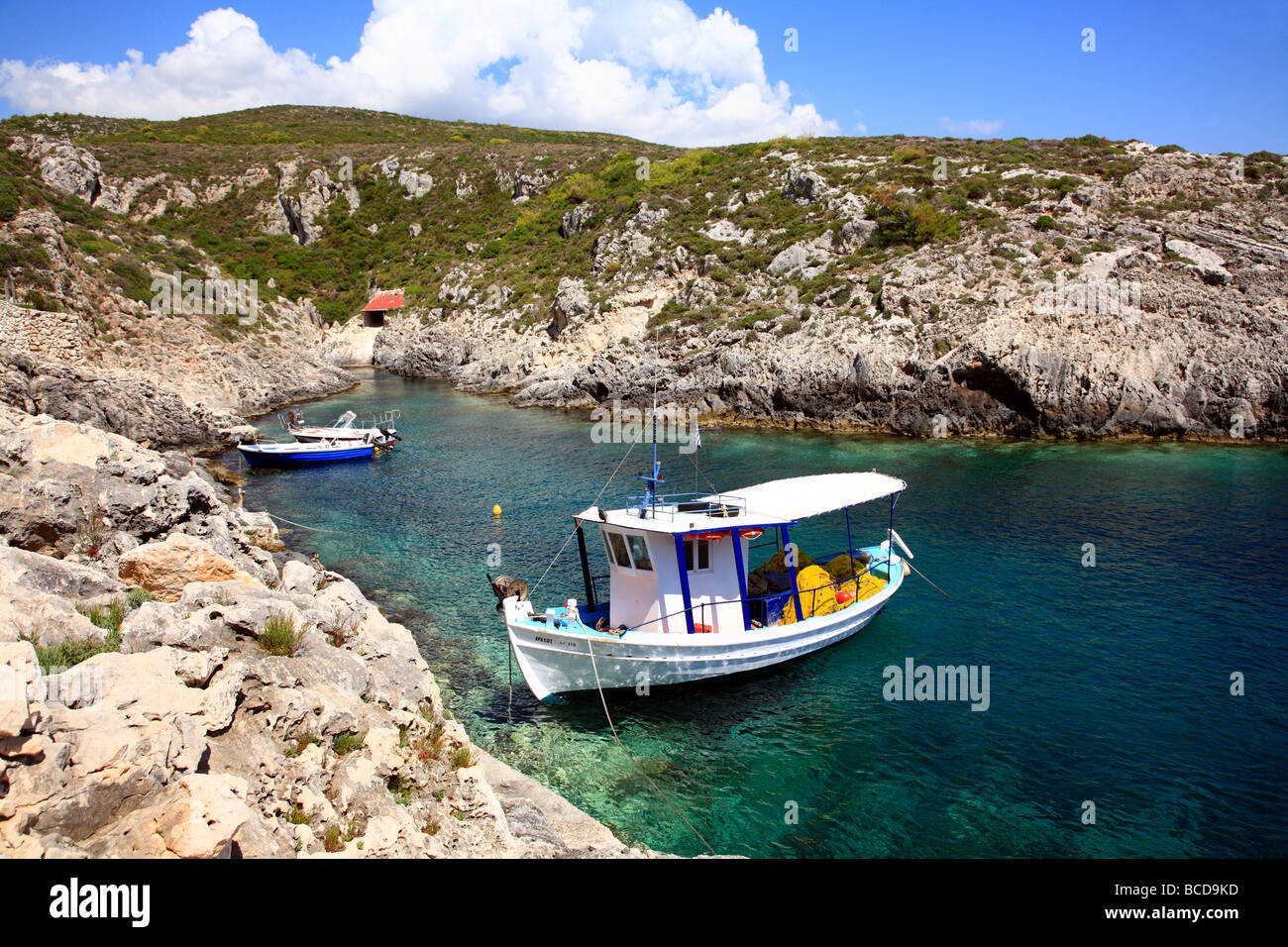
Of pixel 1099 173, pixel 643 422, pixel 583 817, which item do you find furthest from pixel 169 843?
pixel 1099 173

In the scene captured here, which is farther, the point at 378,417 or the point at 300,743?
the point at 378,417

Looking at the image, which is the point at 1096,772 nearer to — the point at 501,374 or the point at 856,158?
the point at 501,374

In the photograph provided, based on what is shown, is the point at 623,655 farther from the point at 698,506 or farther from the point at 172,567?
the point at 172,567

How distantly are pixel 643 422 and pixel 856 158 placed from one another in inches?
1635

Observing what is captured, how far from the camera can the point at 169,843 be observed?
5.72 meters

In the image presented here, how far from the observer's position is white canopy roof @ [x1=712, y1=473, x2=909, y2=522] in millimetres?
18172

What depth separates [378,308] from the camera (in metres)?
87.4

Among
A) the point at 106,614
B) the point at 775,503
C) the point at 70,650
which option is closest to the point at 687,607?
the point at 775,503

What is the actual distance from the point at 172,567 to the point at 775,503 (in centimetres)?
1346

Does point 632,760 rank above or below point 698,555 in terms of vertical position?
below

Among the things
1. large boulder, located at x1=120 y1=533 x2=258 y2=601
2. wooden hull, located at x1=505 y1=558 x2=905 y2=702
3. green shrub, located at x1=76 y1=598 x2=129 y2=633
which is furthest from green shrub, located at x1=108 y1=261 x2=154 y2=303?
green shrub, located at x1=76 y1=598 x2=129 y2=633

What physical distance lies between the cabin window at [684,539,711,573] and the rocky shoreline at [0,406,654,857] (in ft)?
21.0

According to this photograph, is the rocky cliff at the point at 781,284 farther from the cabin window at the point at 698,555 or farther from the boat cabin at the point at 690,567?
the cabin window at the point at 698,555
